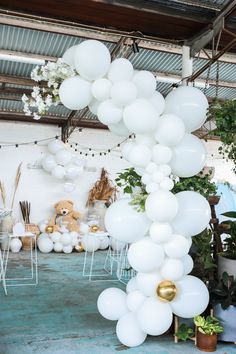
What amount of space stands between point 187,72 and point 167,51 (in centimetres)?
81

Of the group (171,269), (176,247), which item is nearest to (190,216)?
(176,247)

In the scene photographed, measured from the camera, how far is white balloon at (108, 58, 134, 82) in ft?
9.68

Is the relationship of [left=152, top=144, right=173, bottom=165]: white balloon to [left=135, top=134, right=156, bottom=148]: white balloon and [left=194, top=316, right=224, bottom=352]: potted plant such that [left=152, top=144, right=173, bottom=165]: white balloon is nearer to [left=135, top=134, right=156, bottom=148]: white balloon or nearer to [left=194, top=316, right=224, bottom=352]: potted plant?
[left=135, top=134, right=156, bottom=148]: white balloon

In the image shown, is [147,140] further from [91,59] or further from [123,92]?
[91,59]

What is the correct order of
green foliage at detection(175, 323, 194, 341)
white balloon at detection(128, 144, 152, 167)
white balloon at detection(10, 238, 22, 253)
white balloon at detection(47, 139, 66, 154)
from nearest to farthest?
white balloon at detection(128, 144, 152, 167), green foliage at detection(175, 323, 194, 341), white balloon at detection(10, 238, 22, 253), white balloon at detection(47, 139, 66, 154)

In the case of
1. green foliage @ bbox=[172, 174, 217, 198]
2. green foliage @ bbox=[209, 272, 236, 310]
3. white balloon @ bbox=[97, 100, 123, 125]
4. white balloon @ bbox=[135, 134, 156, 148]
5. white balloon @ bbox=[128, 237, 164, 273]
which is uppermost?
white balloon @ bbox=[97, 100, 123, 125]

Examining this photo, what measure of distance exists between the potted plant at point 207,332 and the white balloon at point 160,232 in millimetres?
968

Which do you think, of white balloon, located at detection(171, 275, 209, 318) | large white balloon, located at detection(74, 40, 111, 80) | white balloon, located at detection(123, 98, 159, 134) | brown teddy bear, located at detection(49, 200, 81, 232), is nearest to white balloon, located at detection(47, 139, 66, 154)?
brown teddy bear, located at detection(49, 200, 81, 232)

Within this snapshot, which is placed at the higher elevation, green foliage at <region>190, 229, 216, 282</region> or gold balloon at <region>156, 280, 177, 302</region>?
green foliage at <region>190, 229, 216, 282</region>

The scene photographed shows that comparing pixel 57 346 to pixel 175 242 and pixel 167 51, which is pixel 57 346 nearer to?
pixel 175 242

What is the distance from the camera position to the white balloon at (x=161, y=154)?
2.90 m

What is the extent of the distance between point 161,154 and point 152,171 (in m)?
0.15

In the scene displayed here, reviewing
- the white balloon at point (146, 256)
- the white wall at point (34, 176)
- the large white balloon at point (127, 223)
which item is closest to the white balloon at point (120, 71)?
the large white balloon at point (127, 223)

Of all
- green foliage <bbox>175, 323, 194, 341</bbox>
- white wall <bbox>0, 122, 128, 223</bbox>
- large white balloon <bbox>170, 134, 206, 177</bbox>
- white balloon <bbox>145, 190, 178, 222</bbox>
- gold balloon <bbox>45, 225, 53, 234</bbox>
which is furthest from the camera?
white wall <bbox>0, 122, 128, 223</bbox>
